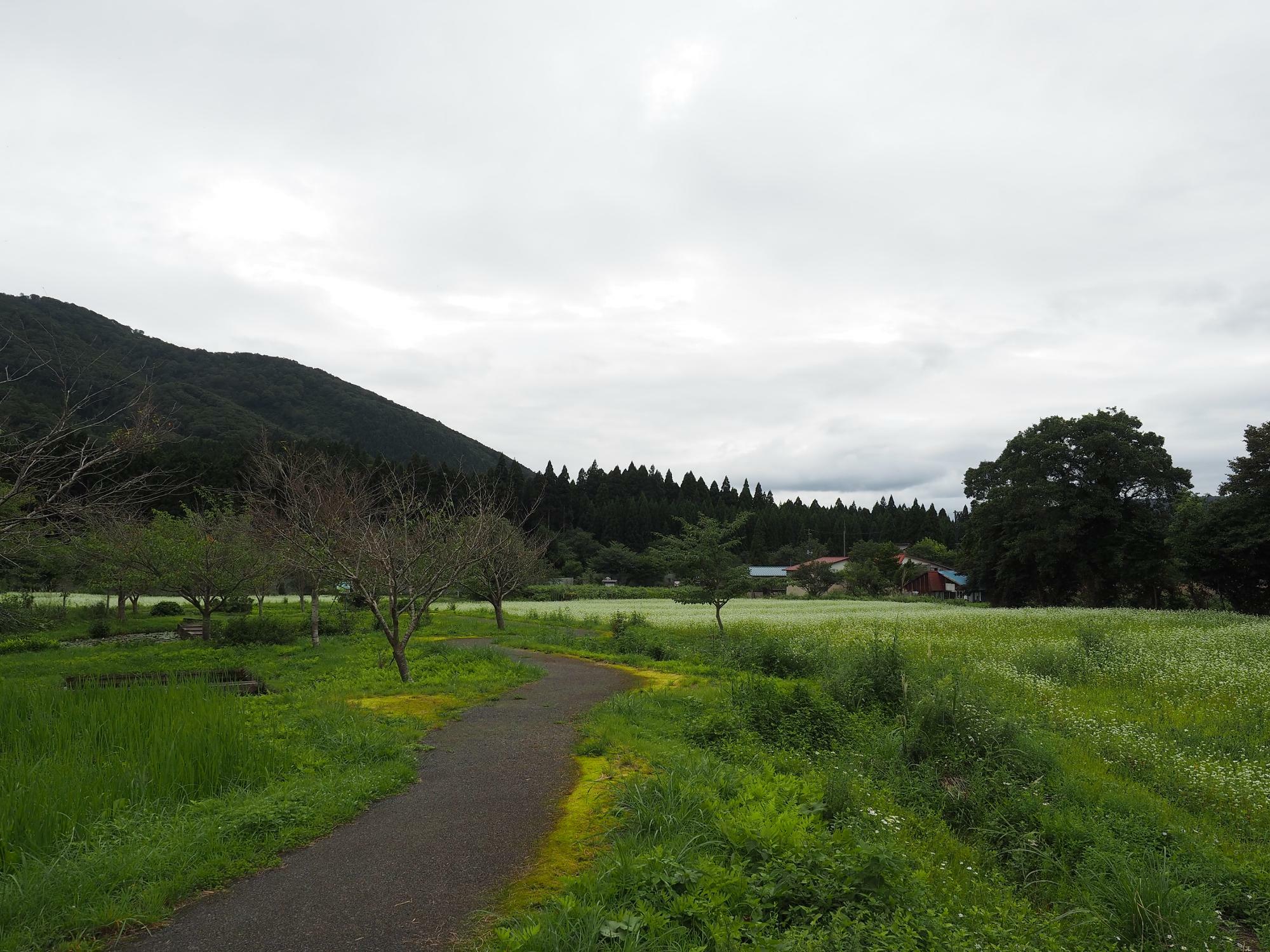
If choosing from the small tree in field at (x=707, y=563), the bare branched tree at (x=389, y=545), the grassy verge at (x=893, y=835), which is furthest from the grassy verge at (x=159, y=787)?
the small tree in field at (x=707, y=563)

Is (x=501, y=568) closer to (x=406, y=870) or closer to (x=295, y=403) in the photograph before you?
(x=406, y=870)

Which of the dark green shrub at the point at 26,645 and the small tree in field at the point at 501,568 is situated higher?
the small tree in field at the point at 501,568

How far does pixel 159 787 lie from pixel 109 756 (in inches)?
33.7

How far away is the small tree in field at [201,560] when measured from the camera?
2080 cm

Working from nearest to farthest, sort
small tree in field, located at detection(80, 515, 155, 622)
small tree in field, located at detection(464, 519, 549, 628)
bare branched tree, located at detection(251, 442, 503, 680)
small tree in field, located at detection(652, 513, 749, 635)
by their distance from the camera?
1. bare branched tree, located at detection(251, 442, 503, 680)
2. small tree in field, located at detection(652, 513, 749, 635)
3. small tree in field, located at detection(80, 515, 155, 622)
4. small tree in field, located at detection(464, 519, 549, 628)

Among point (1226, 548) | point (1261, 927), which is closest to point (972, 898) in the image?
point (1261, 927)

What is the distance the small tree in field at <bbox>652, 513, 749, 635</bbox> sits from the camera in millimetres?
21609

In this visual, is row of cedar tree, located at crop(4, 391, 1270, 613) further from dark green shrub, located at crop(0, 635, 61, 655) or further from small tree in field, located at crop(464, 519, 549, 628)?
dark green shrub, located at crop(0, 635, 61, 655)

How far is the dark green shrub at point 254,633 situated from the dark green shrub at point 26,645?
4269 mm

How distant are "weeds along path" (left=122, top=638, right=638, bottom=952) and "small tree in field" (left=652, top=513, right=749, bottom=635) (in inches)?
525

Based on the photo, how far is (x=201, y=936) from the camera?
4.24 m

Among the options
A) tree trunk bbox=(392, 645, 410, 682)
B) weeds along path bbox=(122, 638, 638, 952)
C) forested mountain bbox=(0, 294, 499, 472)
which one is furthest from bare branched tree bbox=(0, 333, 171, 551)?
forested mountain bbox=(0, 294, 499, 472)

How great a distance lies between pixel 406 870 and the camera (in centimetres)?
516

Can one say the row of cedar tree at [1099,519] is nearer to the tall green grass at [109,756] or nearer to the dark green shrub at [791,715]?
the dark green shrub at [791,715]
